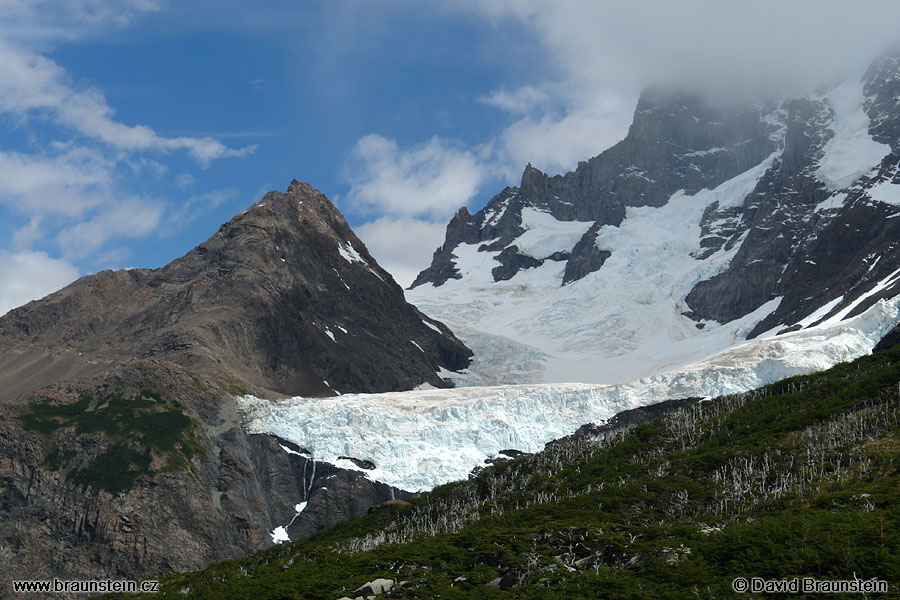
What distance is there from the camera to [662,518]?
11619 cm

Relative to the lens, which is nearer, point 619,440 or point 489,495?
point 489,495

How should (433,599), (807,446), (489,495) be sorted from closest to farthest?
(433,599)
(807,446)
(489,495)

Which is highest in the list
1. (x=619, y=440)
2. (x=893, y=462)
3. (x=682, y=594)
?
(x=619, y=440)

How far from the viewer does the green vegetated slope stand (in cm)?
7819

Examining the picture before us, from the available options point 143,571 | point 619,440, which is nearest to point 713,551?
point 619,440

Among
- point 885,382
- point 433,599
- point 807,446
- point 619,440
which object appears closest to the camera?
point 433,599

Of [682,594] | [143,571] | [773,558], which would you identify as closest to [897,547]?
[773,558]

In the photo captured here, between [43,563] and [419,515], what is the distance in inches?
3420

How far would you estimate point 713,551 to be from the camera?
82188mm

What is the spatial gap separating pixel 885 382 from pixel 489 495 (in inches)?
2375

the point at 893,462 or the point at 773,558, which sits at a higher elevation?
the point at 893,462

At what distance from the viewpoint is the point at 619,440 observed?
171125mm

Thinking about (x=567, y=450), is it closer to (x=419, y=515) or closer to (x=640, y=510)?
(x=419, y=515)

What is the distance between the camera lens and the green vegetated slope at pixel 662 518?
78188 millimetres
